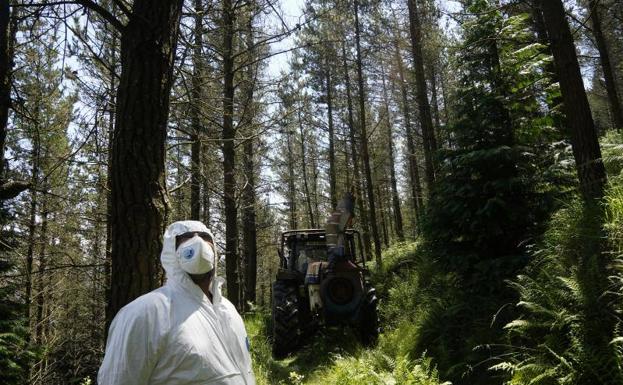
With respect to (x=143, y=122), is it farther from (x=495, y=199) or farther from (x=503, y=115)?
(x=503, y=115)

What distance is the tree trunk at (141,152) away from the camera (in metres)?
3.23

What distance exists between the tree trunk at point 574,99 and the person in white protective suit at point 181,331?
567cm

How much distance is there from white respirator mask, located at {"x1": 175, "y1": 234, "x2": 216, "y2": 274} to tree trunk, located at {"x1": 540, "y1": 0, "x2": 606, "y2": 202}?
573 cm

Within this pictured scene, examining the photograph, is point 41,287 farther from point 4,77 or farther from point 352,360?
point 352,360

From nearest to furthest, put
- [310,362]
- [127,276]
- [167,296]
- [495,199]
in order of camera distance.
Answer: [167,296], [127,276], [495,199], [310,362]

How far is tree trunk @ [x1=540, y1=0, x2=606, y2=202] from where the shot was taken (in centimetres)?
639

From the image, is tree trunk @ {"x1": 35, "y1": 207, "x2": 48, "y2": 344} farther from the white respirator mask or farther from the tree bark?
the white respirator mask

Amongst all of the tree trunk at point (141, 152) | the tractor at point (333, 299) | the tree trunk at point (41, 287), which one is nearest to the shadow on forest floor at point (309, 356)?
the tractor at point (333, 299)

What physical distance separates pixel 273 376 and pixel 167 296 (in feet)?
19.4

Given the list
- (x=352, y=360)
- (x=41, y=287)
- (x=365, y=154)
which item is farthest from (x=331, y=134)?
(x=352, y=360)

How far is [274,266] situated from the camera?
4291 centimetres

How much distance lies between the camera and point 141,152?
3.35 metres

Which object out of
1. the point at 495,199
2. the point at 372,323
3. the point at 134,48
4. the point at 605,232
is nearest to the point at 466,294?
the point at 495,199

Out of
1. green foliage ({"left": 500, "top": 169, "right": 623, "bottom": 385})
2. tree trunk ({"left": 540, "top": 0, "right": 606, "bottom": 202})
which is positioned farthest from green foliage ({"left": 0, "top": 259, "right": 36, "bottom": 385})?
tree trunk ({"left": 540, "top": 0, "right": 606, "bottom": 202})
